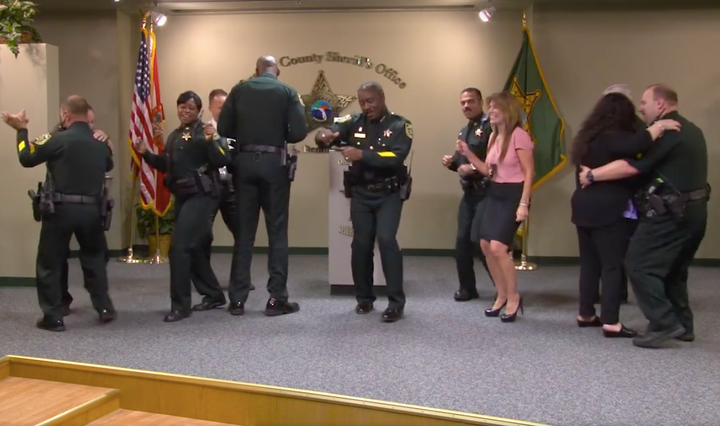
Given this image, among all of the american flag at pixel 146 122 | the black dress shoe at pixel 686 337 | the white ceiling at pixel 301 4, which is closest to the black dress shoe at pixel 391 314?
the black dress shoe at pixel 686 337

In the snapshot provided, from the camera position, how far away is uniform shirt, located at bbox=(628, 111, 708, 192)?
4.51 meters

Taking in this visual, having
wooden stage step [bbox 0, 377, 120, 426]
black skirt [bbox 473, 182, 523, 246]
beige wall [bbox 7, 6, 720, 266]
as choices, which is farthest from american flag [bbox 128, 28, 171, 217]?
wooden stage step [bbox 0, 377, 120, 426]

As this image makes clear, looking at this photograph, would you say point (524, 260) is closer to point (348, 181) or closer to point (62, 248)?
point (348, 181)

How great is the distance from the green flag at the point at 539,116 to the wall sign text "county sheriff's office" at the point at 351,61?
134 centimetres

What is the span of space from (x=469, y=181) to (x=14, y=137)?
12.8ft

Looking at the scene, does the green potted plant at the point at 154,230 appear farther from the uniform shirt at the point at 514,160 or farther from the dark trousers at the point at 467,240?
the uniform shirt at the point at 514,160

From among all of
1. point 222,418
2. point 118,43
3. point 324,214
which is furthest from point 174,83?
point 222,418

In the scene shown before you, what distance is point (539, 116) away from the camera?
7648 millimetres

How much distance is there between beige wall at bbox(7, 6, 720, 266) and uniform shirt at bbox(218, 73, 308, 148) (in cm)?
304

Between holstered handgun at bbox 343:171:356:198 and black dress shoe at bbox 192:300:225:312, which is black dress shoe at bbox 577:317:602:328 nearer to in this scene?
holstered handgun at bbox 343:171:356:198

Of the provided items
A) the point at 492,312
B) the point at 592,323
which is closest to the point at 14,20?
the point at 492,312

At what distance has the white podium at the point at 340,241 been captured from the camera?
6070 mm

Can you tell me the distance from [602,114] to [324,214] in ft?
14.0

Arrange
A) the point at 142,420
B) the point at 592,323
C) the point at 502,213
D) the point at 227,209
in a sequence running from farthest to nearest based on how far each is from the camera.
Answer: the point at 227,209
the point at 502,213
the point at 592,323
the point at 142,420
